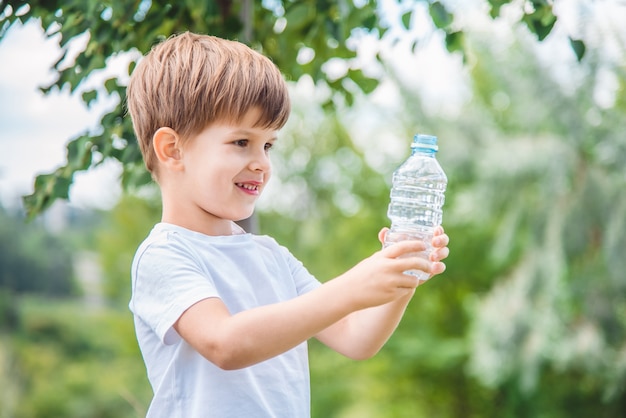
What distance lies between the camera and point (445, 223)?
39.0 ft

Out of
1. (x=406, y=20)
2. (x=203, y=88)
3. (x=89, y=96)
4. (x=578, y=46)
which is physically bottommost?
(x=203, y=88)

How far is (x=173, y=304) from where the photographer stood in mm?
1240

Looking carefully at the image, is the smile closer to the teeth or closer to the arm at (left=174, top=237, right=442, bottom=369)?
the teeth

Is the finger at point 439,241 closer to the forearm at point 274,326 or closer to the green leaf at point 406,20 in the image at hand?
the forearm at point 274,326

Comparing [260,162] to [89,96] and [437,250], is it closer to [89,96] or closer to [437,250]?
[437,250]

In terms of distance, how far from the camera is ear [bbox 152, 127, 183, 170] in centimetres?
137

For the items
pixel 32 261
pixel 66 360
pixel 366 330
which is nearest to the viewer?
pixel 366 330

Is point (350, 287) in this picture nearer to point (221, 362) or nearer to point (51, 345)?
point (221, 362)

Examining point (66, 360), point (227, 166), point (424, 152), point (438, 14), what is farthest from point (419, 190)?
point (66, 360)

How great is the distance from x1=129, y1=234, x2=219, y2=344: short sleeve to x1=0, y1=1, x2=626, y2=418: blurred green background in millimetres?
986

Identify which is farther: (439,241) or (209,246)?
(209,246)

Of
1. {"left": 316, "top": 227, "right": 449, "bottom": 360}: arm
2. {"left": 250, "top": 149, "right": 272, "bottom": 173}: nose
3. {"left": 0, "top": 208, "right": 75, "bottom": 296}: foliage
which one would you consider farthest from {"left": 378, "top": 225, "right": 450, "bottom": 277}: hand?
{"left": 0, "top": 208, "right": 75, "bottom": 296}: foliage

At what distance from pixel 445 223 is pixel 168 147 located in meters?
10.7

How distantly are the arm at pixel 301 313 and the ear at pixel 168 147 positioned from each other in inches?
11.9
